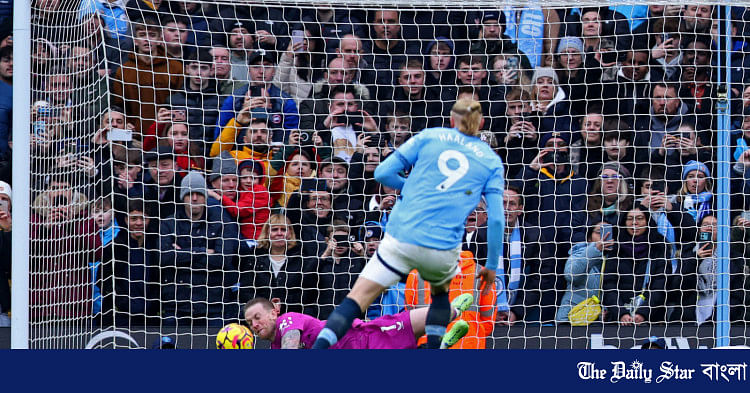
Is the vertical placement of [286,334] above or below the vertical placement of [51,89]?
below

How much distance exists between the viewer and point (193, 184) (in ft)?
28.3

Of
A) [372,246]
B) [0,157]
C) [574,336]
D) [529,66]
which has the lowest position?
[574,336]

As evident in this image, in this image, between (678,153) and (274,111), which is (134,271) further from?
(678,153)

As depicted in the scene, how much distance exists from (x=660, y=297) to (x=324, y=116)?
3.05 meters

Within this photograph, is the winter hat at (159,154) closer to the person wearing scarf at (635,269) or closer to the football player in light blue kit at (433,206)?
the football player in light blue kit at (433,206)

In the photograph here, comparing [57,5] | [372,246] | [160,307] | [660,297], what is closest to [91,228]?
[160,307]

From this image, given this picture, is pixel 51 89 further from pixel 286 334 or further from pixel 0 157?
pixel 286 334

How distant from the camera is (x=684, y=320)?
877 centimetres

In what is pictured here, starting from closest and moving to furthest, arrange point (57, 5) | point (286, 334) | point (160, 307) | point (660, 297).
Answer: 1. point (286, 334)
2. point (57, 5)
3. point (160, 307)
4. point (660, 297)

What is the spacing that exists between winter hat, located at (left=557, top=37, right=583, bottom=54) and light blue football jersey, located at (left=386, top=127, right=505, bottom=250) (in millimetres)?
3443

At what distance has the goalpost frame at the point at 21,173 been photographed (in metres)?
6.56

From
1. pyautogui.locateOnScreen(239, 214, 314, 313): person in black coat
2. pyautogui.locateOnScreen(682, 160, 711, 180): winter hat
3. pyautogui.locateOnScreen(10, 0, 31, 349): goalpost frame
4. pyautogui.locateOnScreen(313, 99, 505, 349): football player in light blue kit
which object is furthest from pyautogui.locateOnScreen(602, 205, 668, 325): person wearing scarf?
pyautogui.locateOnScreen(10, 0, 31, 349): goalpost frame

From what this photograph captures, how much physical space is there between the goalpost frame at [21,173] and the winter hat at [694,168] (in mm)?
5011

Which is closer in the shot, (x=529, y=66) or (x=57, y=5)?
(x=57, y=5)
